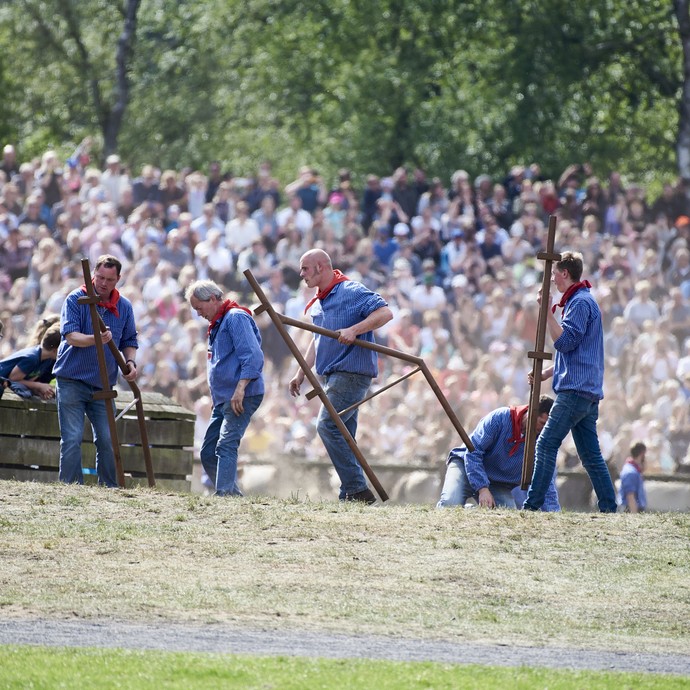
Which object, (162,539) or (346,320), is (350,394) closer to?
(346,320)

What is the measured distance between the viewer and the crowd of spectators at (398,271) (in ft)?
66.0

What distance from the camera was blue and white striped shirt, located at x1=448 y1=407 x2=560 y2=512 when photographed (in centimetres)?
1145

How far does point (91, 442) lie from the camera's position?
13.5m

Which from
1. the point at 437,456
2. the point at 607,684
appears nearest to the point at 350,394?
the point at 607,684

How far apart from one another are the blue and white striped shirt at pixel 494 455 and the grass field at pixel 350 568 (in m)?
0.83

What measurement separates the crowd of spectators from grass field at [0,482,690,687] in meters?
8.37

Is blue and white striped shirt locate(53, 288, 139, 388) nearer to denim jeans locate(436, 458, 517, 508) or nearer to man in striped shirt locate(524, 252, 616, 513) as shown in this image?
denim jeans locate(436, 458, 517, 508)

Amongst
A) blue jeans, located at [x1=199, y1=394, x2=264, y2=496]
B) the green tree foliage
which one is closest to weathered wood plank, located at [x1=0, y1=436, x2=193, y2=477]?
blue jeans, located at [x1=199, y1=394, x2=264, y2=496]

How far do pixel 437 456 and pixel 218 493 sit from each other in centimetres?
823

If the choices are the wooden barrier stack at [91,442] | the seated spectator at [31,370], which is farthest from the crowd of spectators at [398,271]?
the seated spectator at [31,370]

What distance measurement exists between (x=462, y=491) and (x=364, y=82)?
25.5m

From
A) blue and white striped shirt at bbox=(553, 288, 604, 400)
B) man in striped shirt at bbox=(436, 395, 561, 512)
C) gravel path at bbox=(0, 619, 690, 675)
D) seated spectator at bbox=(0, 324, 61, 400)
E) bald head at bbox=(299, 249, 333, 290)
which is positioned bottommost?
gravel path at bbox=(0, 619, 690, 675)

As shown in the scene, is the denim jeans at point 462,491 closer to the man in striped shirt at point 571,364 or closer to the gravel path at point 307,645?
the man in striped shirt at point 571,364

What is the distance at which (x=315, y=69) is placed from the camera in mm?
39594
